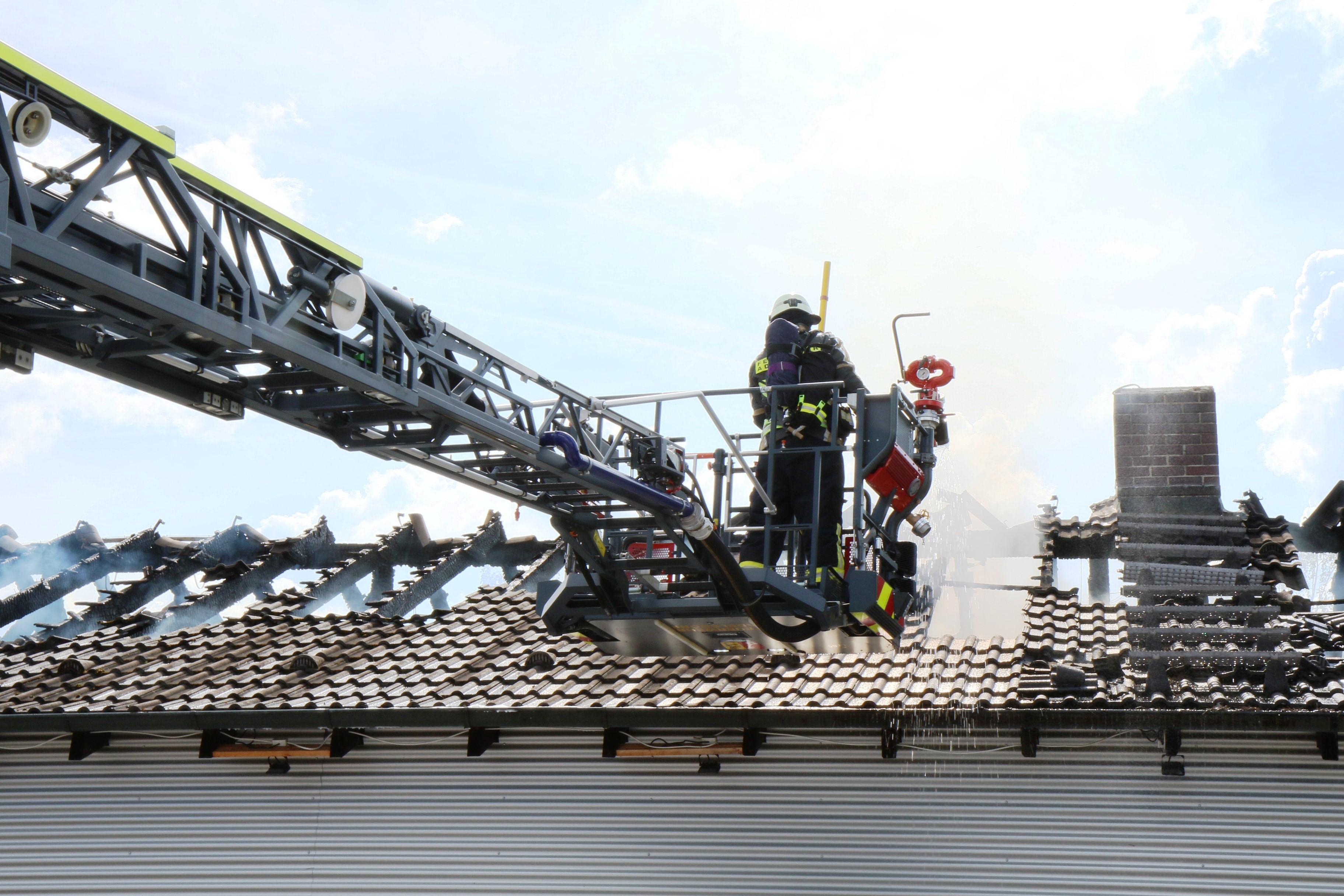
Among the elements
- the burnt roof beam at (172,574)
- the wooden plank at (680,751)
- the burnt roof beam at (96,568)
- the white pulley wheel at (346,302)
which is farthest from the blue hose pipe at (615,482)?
the burnt roof beam at (96,568)

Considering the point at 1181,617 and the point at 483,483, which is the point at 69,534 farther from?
the point at 1181,617

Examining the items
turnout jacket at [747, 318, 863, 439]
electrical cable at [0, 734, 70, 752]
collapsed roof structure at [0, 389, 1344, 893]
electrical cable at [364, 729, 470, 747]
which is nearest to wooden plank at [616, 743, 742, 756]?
collapsed roof structure at [0, 389, 1344, 893]

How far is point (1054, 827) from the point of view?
9.56 meters

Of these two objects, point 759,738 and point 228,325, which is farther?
point 759,738

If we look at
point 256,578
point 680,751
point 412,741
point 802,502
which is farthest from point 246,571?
point 802,502

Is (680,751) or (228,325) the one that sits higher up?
(228,325)

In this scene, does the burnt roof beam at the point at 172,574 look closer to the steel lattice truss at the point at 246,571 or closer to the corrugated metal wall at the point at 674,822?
the steel lattice truss at the point at 246,571

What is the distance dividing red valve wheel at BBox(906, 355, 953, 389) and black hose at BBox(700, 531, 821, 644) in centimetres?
189

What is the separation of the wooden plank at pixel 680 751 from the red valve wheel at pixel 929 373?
3160mm

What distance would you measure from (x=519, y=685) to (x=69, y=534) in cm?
815

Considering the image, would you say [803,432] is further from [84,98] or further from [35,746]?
[35,746]

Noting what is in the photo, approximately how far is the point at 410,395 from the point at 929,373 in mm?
3935

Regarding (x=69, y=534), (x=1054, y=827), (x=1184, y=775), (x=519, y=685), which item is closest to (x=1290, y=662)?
(x=1184, y=775)

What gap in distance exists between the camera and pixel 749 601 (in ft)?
27.6
